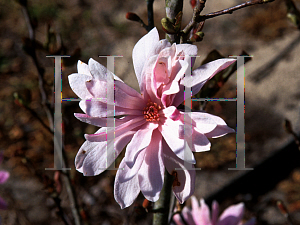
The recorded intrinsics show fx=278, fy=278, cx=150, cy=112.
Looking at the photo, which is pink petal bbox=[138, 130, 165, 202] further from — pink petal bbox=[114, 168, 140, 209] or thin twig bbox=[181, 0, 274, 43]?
thin twig bbox=[181, 0, 274, 43]

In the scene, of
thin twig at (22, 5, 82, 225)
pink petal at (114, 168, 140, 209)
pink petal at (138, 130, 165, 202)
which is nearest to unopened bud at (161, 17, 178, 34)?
pink petal at (138, 130, 165, 202)

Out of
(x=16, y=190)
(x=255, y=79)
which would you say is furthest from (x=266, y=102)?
(x=16, y=190)

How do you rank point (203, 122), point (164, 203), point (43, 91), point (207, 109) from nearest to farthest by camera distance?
point (203, 122) < point (164, 203) < point (43, 91) < point (207, 109)

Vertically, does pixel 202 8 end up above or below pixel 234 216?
above

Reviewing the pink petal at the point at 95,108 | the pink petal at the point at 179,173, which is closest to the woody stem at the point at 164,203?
the pink petal at the point at 179,173

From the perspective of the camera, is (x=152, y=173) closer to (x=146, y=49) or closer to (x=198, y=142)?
(x=198, y=142)

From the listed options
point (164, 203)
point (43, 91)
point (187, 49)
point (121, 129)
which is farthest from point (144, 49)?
point (43, 91)
